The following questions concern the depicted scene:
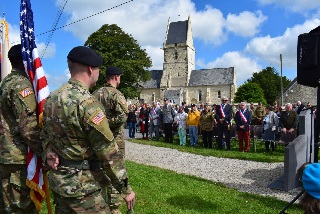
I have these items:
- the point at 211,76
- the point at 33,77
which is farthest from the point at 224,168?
the point at 211,76

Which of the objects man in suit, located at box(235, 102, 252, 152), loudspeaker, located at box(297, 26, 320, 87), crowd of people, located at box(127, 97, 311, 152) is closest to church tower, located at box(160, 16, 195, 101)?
crowd of people, located at box(127, 97, 311, 152)

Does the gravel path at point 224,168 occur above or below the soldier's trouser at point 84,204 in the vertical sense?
below

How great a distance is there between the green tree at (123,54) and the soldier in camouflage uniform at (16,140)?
46405 millimetres

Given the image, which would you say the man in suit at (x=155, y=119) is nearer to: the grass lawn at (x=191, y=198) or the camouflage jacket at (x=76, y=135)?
the grass lawn at (x=191, y=198)

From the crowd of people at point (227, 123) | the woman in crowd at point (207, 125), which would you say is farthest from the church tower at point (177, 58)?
the woman in crowd at point (207, 125)

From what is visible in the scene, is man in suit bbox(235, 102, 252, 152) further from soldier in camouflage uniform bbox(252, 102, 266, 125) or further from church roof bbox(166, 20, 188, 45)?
church roof bbox(166, 20, 188, 45)

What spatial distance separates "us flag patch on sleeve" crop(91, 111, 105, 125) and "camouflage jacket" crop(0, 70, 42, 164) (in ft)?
4.27

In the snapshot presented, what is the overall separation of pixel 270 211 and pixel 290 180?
1.15 m

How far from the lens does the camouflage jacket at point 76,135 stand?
2914 mm

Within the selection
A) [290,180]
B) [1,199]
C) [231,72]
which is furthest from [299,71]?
[231,72]

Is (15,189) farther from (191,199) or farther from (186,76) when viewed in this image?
(186,76)

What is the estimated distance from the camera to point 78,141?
300 cm

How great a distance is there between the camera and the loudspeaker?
18.5 feet

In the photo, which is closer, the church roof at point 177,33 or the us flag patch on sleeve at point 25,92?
the us flag patch on sleeve at point 25,92
